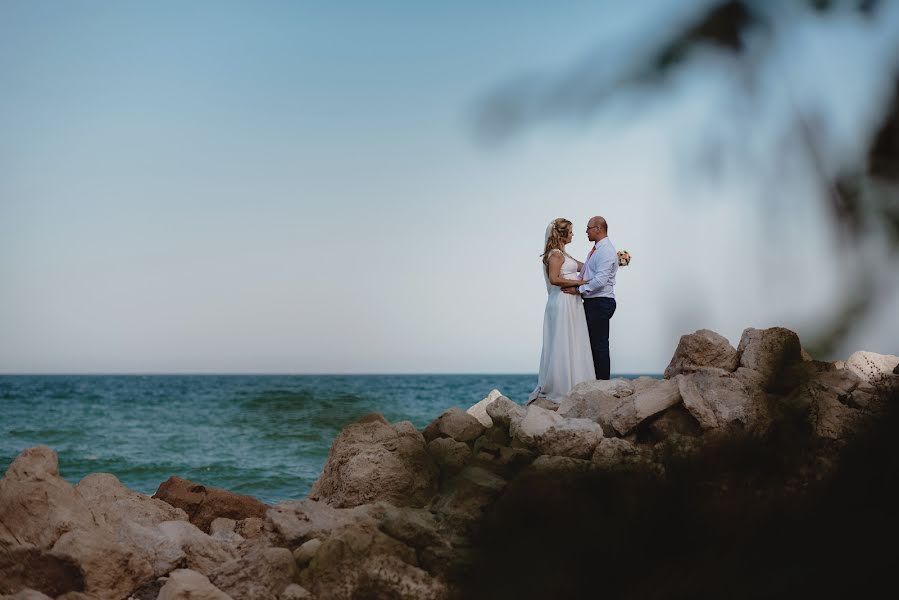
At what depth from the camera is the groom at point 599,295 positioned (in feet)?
30.2

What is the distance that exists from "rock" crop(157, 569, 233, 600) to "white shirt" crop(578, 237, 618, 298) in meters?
5.05

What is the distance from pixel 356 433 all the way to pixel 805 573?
6.32 m

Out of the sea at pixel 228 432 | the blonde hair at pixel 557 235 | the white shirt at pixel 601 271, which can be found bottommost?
the sea at pixel 228 432

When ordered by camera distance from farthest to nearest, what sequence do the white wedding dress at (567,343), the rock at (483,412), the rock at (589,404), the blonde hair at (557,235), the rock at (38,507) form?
the white wedding dress at (567,343) → the blonde hair at (557,235) → the rock at (483,412) → the rock at (589,404) → the rock at (38,507)

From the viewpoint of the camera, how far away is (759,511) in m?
2.04

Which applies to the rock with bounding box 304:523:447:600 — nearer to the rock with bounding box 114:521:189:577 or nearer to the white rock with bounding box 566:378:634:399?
the rock with bounding box 114:521:189:577

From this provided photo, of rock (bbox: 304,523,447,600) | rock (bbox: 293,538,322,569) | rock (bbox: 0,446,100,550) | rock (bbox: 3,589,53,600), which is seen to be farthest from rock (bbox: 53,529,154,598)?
rock (bbox: 304,523,447,600)

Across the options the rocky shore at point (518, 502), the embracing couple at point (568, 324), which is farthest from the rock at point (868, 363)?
the embracing couple at point (568, 324)

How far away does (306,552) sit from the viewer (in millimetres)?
5688

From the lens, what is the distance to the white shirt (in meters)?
9.20

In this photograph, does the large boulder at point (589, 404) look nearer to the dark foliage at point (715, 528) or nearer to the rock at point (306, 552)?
the rock at point (306, 552)

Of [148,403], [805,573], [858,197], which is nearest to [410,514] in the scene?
[805,573]

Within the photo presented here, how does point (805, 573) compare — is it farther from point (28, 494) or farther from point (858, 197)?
point (28, 494)

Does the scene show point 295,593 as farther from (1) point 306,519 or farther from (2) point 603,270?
(2) point 603,270
